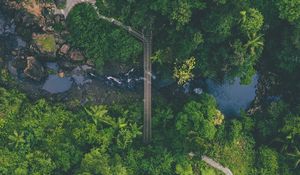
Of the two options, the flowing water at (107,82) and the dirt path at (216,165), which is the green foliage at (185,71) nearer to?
the flowing water at (107,82)

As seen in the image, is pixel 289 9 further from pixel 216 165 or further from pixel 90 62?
pixel 90 62

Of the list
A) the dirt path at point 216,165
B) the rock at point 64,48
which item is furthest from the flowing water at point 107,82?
the dirt path at point 216,165

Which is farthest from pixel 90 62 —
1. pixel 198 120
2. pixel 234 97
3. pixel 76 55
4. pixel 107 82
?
pixel 234 97

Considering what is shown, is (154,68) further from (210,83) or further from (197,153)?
(197,153)

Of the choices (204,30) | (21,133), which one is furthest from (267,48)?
(21,133)

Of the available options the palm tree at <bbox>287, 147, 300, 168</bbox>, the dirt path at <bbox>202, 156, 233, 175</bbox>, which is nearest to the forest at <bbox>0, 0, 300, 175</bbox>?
the palm tree at <bbox>287, 147, 300, 168</bbox>
